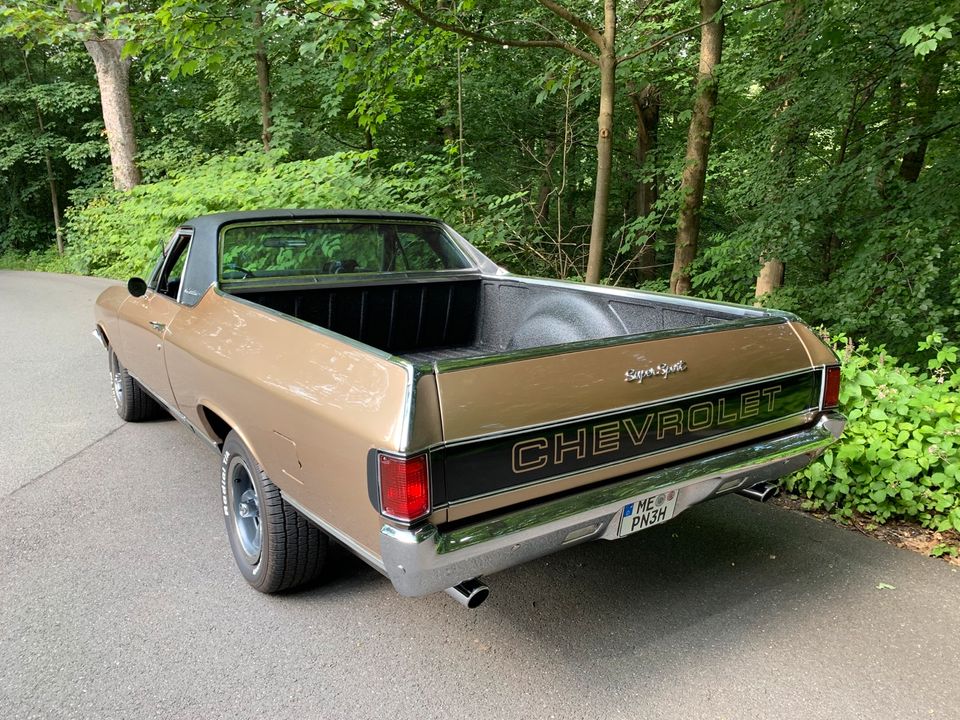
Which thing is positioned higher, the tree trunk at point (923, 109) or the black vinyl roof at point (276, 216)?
the tree trunk at point (923, 109)

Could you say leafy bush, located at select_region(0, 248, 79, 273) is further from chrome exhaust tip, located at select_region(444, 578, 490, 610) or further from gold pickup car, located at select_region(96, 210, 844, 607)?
chrome exhaust tip, located at select_region(444, 578, 490, 610)

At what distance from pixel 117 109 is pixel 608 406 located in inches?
665

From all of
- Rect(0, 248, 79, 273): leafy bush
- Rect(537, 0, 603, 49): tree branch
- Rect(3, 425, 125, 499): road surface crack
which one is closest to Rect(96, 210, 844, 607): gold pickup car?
Rect(3, 425, 125, 499): road surface crack

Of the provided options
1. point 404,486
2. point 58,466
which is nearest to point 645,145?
point 58,466

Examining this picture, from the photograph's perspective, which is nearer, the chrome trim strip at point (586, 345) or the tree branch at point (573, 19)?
the chrome trim strip at point (586, 345)

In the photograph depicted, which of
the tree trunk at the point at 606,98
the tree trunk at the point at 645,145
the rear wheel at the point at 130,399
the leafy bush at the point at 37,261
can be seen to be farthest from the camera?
the leafy bush at the point at 37,261

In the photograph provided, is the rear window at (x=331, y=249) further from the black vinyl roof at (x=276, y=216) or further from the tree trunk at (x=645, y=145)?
the tree trunk at (x=645, y=145)

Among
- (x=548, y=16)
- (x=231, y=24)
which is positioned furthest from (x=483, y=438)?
(x=548, y=16)

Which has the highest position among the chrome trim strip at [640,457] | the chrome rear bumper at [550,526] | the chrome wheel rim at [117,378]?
the chrome trim strip at [640,457]

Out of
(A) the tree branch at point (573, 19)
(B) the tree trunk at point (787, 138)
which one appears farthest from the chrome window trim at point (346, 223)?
(B) the tree trunk at point (787, 138)

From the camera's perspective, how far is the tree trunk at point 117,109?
15141mm

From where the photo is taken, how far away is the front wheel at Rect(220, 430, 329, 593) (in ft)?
9.11

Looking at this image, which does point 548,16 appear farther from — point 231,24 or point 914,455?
point 914,455

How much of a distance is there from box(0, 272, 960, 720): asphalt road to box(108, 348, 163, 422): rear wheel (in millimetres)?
1349
